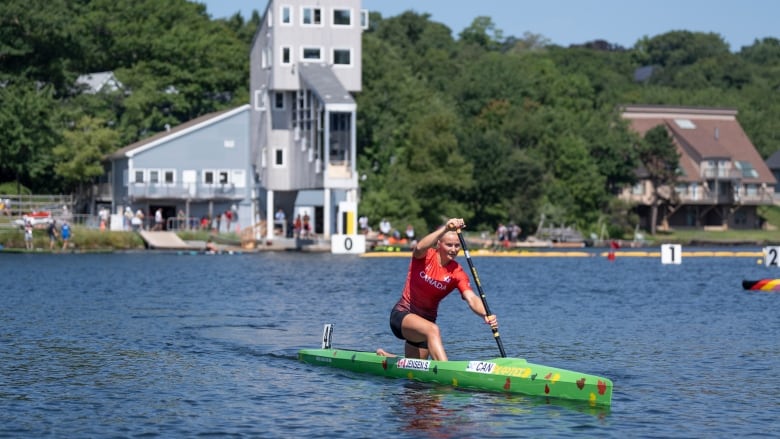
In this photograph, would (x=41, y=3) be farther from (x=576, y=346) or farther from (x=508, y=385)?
(x=508, y=385)

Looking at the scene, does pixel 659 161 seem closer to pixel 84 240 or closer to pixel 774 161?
pixel 774 161

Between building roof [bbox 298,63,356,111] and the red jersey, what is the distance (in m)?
58.4

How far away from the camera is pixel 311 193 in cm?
9300

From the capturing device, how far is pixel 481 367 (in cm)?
2133

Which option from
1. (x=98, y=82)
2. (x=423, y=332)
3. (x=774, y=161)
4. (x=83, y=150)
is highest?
(x=98, y=82)

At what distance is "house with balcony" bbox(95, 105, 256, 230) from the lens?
9181 centimetres

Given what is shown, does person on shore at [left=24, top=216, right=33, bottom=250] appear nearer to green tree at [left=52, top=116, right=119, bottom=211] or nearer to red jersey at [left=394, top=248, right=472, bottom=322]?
green tree at [left=52, top=116, right=119, bottom=211]

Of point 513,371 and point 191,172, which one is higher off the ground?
point 191,172

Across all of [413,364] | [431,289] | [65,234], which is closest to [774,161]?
[65,234]

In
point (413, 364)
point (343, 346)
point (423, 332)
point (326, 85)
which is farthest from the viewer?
point (326, 85)

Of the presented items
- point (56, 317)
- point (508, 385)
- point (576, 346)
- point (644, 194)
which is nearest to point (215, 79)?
point (644, 194)

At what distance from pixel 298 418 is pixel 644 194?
348 ft

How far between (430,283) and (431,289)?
0.12 metres

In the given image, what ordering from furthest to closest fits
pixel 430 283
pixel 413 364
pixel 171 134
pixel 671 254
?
pixel 171 134 → pixel 671 254 → pixel 413 364 → pixel 430 283
